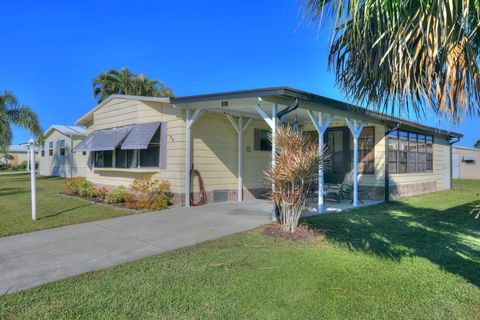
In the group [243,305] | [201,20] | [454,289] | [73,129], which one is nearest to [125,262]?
[243,305]

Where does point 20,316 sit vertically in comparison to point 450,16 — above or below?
below

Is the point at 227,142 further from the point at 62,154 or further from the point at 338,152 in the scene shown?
the point at 62,154

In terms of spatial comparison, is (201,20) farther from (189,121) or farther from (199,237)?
(199,237)

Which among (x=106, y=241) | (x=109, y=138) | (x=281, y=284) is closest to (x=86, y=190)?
(x=109, y=138)

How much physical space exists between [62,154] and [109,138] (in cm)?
1442

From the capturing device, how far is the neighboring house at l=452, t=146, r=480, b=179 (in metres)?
27.0

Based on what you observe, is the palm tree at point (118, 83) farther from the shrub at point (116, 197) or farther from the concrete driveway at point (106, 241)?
the concrete driveway at point (106, 241)

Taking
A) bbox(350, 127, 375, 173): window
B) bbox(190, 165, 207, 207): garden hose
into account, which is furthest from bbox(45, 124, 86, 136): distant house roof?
bbox(350, 127, 375, 173): window

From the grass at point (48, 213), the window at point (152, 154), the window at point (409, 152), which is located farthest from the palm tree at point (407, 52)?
the window at point (409, 152)

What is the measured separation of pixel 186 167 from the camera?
973cm

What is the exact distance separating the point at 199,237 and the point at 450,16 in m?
5.01

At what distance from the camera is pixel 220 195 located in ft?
35.2

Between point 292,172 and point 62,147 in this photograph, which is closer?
point 292,172

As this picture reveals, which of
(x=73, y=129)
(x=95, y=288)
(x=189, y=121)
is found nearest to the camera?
(x=95, y=288)
